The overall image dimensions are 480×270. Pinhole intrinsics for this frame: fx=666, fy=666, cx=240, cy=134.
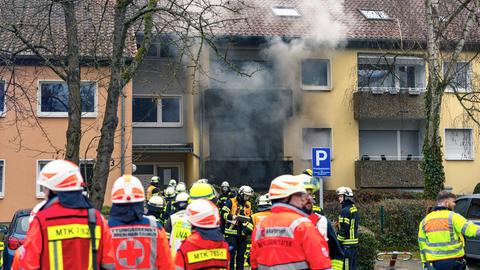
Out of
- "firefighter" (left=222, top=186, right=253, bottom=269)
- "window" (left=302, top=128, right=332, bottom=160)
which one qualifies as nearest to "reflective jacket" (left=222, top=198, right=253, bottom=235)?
"firefighter" (left=222, top=186, right=253, bottom=269)

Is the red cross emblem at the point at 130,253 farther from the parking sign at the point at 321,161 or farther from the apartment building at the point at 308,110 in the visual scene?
the apartment building at the point at 308,110

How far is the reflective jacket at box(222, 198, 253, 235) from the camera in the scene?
13.0 metres

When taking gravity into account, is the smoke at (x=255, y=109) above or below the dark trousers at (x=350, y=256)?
above

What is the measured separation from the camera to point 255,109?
24.5 metres

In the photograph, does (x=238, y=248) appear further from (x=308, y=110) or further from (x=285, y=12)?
(x=285, y=12)

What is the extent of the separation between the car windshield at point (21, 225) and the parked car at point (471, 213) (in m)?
8.98

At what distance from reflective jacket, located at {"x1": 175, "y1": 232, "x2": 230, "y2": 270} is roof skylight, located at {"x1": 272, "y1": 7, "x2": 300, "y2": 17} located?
73.9ft

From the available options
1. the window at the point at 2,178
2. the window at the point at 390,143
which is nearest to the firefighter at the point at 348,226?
the window at the point at 2,178

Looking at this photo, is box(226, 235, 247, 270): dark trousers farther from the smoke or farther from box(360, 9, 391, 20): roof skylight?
box(360, 9, 391, 20): roof skylight

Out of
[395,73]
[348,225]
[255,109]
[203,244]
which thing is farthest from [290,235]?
[395,73]

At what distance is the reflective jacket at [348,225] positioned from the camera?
1093cm

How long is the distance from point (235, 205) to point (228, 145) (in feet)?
36.0

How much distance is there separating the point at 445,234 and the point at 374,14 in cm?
2199

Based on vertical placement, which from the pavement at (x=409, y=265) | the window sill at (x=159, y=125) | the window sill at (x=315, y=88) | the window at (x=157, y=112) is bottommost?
the pavement at (x=409, y=265)
